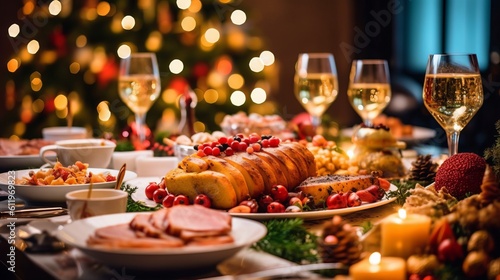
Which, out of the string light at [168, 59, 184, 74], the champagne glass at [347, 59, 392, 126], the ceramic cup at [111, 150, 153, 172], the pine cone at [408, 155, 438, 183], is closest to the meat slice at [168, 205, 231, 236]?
the pine cone at [408, 155, 438, 183]

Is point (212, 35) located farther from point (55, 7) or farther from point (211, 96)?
point (55, 7)

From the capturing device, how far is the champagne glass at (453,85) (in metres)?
1.89

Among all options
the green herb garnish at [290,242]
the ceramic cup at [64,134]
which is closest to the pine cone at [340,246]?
the green herb garnish at [290,242]

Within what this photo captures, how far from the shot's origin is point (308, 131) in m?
2.90

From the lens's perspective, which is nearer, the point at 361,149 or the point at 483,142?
the point at 361,149

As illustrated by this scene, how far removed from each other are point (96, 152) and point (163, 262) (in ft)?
3.37

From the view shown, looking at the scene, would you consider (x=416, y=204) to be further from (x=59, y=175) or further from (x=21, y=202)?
(x=21, y=202)

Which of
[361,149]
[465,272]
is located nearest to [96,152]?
[361,149]

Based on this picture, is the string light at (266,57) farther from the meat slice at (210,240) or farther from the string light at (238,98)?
the meat slice at (210,240)

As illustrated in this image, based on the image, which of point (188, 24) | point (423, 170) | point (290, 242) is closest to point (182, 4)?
point (188, 24)

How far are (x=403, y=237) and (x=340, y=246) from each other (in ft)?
0.36

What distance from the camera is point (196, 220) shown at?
1369 millimetres

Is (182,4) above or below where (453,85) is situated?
above

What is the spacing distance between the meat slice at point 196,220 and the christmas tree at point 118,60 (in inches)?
130
